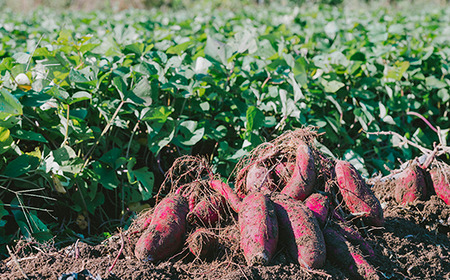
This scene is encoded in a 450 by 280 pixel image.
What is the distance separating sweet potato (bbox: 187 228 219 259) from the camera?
63.3 inches

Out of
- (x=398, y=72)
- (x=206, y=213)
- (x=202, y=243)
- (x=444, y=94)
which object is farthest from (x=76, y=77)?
(x=444, y=94)

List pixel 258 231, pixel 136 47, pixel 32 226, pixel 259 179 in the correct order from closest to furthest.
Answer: pixel 258 231, pixel 259 179, pixel 32 226, pixel 136 47

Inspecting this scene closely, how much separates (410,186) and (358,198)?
0.46 m

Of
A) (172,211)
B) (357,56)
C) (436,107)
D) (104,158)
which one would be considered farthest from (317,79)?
(172,211)

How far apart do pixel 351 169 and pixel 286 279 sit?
654mm

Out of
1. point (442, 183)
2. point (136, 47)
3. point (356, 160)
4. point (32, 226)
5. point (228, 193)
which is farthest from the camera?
point (356, 160)

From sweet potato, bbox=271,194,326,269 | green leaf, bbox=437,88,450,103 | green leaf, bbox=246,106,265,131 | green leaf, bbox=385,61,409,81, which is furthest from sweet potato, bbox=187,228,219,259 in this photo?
green leaf, bbox=437,88,450,103

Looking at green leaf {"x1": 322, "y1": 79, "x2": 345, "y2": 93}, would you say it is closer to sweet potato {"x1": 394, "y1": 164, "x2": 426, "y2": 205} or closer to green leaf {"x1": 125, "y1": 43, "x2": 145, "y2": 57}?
sweet potato {"x1": 394, "y1": 164, "x2": 426, "y2": 205}

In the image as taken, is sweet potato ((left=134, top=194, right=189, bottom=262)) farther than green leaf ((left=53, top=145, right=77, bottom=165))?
No

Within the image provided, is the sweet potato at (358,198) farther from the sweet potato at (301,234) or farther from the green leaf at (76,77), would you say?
the green leaf at (76,77)

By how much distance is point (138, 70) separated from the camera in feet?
8.27

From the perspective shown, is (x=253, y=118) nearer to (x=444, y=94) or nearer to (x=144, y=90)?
(x=144, y=90)

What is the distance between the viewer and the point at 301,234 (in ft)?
5.19

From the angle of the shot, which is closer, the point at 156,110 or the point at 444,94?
the point at 156,110
